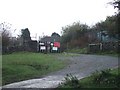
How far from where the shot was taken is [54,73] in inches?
817

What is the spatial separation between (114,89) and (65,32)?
6389 cm

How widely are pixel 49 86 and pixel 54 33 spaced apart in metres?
92.9

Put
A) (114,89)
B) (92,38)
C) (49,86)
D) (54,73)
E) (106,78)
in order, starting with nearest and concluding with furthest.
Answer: (114,89)
(106,78)
(49,86)
(54,73)
(92,38)

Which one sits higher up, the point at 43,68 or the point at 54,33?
the point at 54,33

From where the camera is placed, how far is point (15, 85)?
1612 centimetres

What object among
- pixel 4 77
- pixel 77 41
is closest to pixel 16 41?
pixel 77 41

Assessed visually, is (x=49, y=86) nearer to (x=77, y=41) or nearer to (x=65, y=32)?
(x=77, y=41)

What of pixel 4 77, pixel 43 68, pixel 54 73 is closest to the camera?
pixel 4 77

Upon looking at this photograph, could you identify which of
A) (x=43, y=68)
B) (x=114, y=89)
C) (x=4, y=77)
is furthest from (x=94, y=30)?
(x=114, y=89)

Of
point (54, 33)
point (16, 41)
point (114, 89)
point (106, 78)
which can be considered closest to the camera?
point (114, 89)

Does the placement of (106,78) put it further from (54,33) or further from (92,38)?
(54,33)

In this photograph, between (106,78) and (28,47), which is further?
(28,47)

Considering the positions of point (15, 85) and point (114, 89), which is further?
point (15, 85)

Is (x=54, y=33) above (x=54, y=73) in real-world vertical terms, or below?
above
